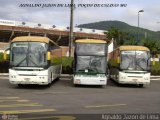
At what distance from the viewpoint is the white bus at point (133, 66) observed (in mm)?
30344

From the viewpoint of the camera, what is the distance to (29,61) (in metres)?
25.6

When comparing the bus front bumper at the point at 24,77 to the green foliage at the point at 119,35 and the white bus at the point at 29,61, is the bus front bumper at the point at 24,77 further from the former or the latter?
the green foliage at the point at 119,35

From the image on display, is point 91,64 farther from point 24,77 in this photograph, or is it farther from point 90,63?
point 24,77

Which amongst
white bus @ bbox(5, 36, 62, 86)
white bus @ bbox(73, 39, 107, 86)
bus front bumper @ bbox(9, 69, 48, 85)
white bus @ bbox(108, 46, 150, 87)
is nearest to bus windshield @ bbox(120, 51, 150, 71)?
white bus @ bbox(108, 46, 150, 87)

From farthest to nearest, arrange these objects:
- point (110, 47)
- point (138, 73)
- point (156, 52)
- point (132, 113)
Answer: point (156, 52) → point (110, 47) → point (138, 73) → point (132, 113)

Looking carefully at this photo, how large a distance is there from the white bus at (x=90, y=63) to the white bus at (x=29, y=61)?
268cm

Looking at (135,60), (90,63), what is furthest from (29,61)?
(135,60)

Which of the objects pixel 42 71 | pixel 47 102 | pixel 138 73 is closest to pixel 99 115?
pixel 47 102

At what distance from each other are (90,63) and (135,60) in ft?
13.7

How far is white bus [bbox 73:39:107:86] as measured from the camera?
91.7 feet

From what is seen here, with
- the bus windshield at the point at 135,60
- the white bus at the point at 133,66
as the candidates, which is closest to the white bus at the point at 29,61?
the white bus at the point at 133,66

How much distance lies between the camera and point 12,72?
25.3 m

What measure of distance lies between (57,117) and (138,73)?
59.1 feet

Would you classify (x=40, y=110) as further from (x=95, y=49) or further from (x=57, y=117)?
(x=95, y=49)
